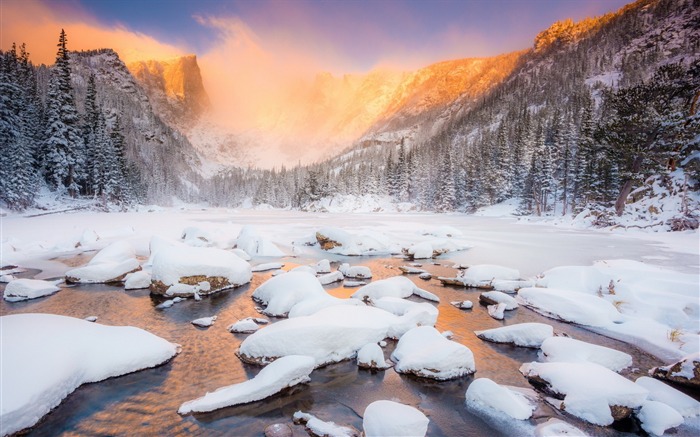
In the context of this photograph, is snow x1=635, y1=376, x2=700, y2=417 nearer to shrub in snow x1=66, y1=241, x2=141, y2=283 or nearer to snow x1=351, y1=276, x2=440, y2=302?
snow x1=351, y1=276, x2=440, y2=302

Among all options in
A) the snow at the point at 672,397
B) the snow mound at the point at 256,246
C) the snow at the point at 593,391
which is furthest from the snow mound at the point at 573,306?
the snow mound at the point at 256,246

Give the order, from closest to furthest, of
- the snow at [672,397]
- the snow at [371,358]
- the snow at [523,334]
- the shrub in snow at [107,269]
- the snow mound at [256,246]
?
the snow at [672,397] < the snow at [371,358] < the snow at [523,334] < the shrub in snow at [107,269] < the snow mound at [256,246]

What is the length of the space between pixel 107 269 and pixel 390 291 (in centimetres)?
1193

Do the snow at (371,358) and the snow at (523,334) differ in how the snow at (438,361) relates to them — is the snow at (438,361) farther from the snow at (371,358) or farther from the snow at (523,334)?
the snow at (523,334)

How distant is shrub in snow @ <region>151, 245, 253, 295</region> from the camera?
37.1ft

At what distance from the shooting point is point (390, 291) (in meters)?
10.8

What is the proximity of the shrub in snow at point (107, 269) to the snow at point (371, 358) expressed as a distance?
→ 38.5ft

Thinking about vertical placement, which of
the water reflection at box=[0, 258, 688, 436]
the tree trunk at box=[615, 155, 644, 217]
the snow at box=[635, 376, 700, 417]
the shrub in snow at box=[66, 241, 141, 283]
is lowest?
the water reflection at box=[0, 258, 688, 436]

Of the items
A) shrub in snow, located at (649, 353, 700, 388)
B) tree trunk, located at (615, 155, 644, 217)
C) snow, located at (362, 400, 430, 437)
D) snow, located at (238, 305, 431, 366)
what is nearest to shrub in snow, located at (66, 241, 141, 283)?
snow, located at (238, 305, 431, 366)

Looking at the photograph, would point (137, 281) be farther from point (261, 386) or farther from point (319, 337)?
point (261, 386)

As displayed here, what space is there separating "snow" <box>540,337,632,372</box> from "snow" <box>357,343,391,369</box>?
150 inches

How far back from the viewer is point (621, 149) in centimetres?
3112

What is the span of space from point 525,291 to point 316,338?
27.2 feet

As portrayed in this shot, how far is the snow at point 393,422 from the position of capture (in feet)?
14.1
